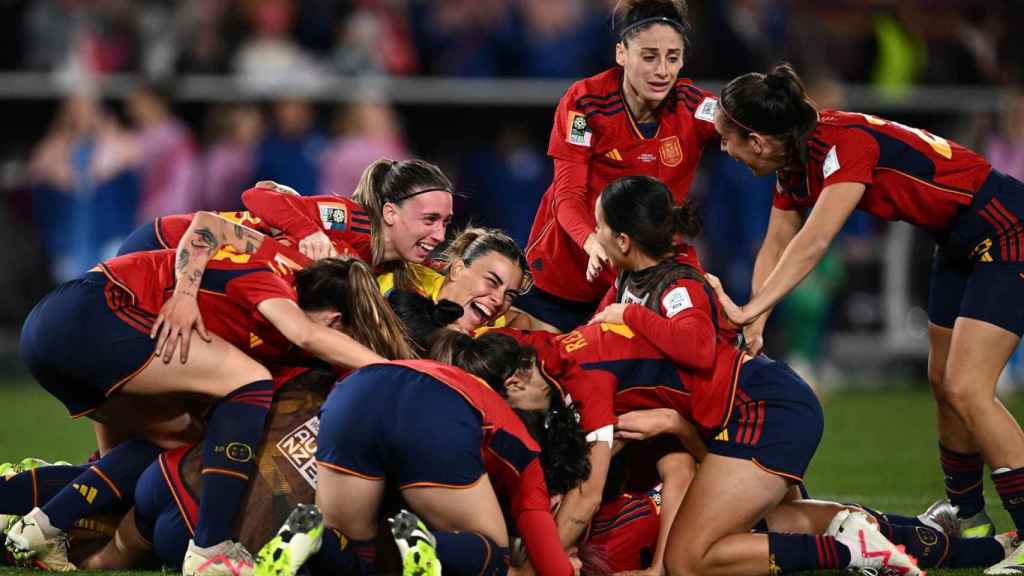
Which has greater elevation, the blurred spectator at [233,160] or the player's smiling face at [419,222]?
the player's smiling face at [419,222]

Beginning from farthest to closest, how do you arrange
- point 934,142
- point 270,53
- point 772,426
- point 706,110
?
point 270,53 → point 706,110 → point 934,142 → point 772,426

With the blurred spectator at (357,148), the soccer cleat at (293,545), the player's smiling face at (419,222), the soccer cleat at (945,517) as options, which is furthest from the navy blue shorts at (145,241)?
the blurred spectator at (357,148)

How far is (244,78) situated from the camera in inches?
499

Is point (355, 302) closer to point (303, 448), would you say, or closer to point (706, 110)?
point (303, 448)

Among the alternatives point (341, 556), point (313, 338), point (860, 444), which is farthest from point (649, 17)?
point (860, 444)

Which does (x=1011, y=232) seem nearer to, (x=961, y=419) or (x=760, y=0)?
(x=961, y=419)

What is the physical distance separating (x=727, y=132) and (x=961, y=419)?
4.61 ft

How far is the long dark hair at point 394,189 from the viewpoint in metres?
6.15

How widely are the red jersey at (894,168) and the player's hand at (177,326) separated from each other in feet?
7.86

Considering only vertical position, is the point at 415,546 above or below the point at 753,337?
below

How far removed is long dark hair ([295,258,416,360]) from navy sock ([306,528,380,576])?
2.47 ft

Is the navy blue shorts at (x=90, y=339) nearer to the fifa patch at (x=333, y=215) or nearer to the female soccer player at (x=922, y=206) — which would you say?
the fifa patch at (x=333, y=215)

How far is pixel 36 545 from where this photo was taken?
5.05m

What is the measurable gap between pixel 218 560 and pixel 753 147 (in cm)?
254
